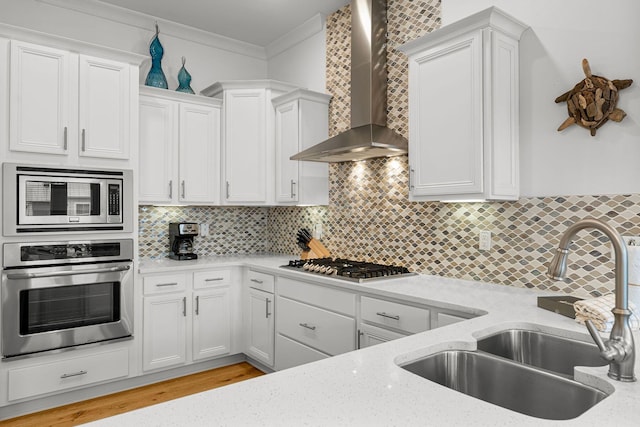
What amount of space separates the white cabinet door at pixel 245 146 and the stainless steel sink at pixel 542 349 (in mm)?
2642

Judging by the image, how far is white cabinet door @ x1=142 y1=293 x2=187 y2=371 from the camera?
3.16 meters

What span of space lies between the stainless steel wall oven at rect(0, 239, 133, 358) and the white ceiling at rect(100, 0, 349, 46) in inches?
82.3

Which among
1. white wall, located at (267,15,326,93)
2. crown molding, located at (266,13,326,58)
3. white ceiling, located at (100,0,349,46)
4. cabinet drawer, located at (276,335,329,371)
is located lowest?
cabinet drawer, located at (276,335,329,371)

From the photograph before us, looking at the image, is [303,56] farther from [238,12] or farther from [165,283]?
[165,283]

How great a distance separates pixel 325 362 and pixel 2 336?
2.54 m

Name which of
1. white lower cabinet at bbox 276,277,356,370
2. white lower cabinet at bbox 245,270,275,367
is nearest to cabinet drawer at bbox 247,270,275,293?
white lower cabinet at bbox 245,270,275,367

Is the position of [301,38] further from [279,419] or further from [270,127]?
[279,419]

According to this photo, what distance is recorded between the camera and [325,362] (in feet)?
3.74

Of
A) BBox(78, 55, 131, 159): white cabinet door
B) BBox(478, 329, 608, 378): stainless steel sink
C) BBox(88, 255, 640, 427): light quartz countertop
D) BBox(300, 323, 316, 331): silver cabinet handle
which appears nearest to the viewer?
BBox(88, 255, 640, 427): light quartz countertop

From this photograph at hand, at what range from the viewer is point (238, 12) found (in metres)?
3.72

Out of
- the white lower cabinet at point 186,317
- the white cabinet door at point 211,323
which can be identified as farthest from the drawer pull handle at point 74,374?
the white cabinet door at point 211,323

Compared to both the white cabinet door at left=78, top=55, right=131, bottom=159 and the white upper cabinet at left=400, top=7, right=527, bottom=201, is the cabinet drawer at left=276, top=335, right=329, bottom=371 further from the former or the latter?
the white cabinet door at left=78, top=55, right=131, bottom=159

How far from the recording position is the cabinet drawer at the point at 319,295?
2.54 m

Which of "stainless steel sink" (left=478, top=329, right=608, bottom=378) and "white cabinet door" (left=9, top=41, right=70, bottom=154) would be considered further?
"white cabinet door" (left=9, top=41, right=70, bottom=154)
